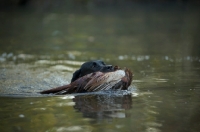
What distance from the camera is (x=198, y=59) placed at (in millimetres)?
10398

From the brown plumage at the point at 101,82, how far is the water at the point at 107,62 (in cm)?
10

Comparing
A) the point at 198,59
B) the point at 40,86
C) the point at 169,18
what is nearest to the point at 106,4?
the point at 169,18

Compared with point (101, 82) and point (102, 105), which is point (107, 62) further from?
point (102, 105)

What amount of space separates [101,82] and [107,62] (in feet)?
14.0

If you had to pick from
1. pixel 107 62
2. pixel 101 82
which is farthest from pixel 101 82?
pixel 107 62

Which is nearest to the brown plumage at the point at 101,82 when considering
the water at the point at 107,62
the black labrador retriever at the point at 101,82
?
the black labrador retriever at the point at 101,82

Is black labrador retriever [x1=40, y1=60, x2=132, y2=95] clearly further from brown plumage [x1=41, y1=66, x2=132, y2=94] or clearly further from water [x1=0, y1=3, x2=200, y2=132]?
water [x1=0, y1=3, x2=200, y2=132]

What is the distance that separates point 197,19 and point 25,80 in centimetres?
1419

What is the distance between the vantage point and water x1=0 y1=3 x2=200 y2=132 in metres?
4.92

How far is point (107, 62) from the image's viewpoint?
1074 cm

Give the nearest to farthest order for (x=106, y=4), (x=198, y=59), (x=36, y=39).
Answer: (x=198, y=59)
(x=36, y=39)
(x=106, y=4)

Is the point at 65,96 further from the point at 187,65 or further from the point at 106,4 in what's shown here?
the point at 106,4

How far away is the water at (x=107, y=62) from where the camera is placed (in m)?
4.92

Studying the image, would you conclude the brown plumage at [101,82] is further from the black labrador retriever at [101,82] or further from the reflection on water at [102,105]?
the reflection on water at [102,105]
